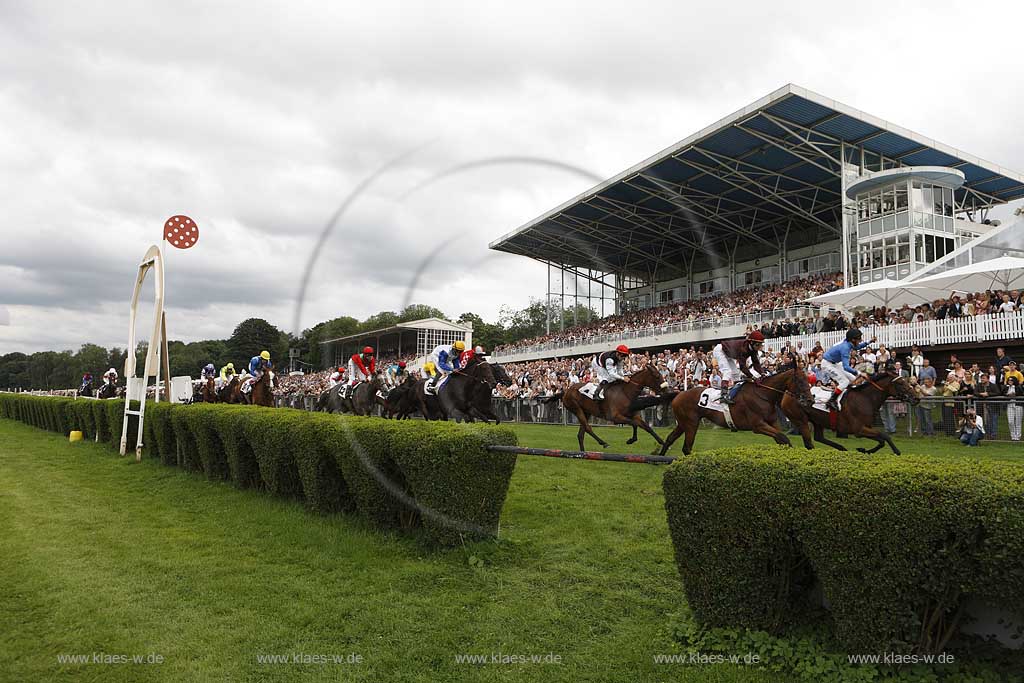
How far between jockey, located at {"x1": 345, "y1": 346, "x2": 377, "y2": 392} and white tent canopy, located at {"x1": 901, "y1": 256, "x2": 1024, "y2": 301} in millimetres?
17090

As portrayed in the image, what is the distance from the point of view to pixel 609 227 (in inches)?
412

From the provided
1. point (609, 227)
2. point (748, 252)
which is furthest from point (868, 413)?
point (748, 252)

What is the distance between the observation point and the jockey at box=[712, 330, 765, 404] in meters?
9.82

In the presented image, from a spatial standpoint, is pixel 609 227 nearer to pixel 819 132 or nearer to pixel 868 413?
pixel 868 413

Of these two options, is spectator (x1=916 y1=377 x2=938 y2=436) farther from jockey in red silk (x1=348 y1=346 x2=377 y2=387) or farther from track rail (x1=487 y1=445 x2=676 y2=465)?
jockey in red silk (x1=348 y1=346 x2=377 y2=387)

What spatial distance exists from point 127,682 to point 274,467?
14.9 feet

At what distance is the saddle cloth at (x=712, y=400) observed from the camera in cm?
980

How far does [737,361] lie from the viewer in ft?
32.6
